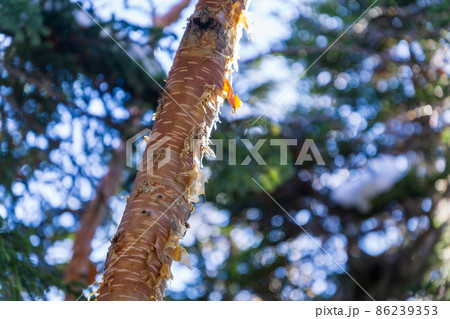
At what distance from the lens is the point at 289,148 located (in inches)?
222

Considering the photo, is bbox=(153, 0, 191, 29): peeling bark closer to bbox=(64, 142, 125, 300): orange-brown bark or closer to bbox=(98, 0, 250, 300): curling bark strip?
bbox=(64, 142, 125, 300): orange-brown bark

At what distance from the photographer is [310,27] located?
567 cm

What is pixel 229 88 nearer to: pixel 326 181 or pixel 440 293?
pixel 440 293

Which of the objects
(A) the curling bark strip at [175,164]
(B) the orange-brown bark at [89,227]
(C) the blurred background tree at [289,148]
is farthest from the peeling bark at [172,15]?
(A) the curling bark strip at [175,164]

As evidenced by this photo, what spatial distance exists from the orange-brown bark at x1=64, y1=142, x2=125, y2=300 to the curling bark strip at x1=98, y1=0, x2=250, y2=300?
3601mm

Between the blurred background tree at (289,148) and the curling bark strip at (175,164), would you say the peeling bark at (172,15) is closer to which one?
the blurred background tree at (289,148)

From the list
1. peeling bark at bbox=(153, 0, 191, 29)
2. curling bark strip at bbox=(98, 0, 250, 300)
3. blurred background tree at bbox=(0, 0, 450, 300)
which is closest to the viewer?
curling bark strip at bbox=(98, 0, 250, 300)

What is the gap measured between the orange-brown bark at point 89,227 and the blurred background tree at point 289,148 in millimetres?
19

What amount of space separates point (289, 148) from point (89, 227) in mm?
2226

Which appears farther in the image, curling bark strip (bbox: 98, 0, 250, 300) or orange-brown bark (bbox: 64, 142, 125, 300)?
orange-brown bark (bbox: 64, 142, 125, 300)

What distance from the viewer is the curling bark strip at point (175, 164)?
50.8 inches

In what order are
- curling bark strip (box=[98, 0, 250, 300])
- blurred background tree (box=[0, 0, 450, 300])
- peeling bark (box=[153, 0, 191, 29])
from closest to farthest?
curling bark strip (box=[98, 0, 250, 300])
blurred background tree (box=[0, 0, 450, 300])
peeling bark (box=[153, 0, 191, 29])

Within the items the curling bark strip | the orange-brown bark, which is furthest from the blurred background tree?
the curling bark strip

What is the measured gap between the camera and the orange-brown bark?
5309mm
